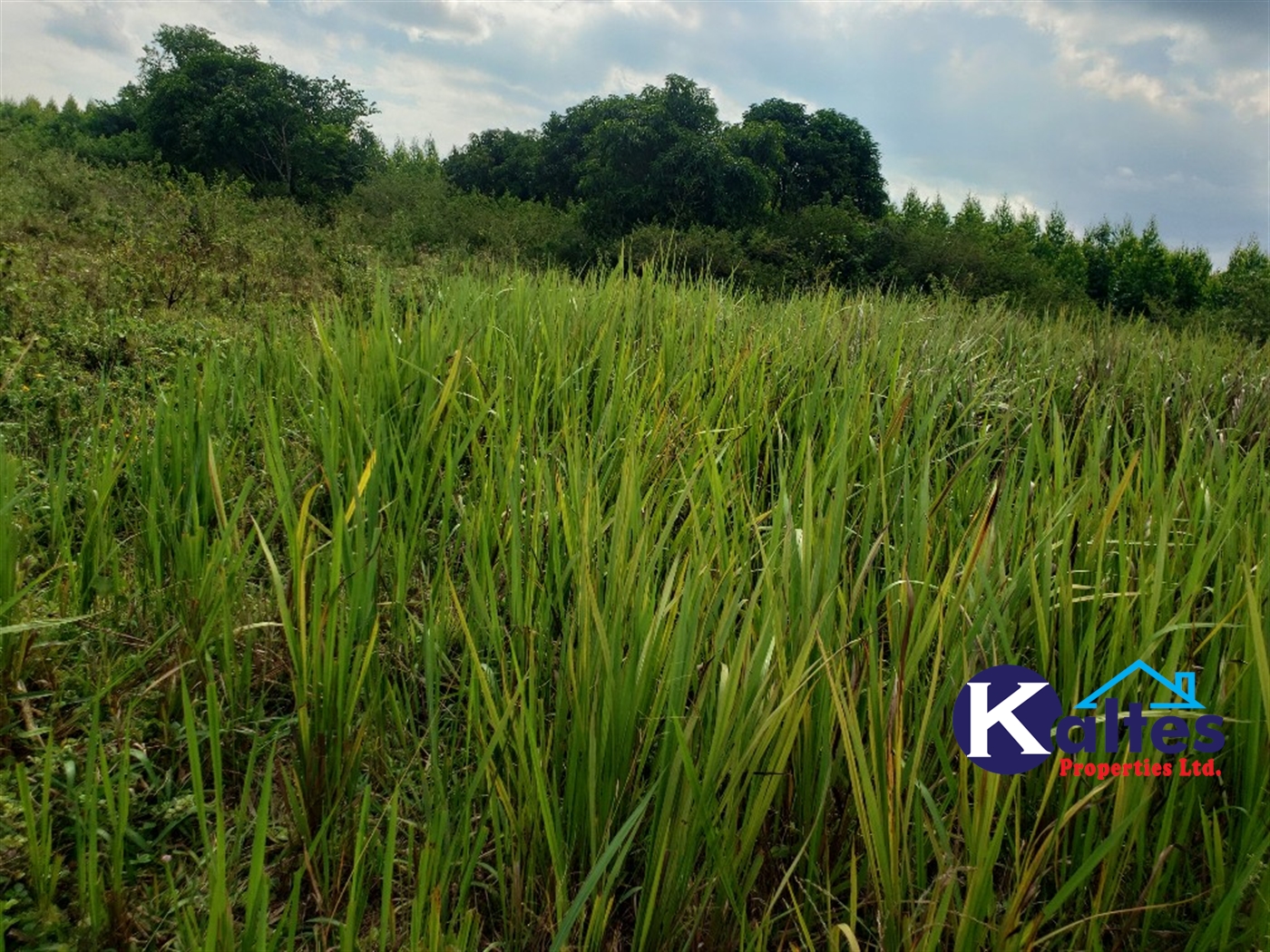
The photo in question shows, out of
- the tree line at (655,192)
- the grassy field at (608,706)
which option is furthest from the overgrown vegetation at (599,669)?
the tree line at (655,192)

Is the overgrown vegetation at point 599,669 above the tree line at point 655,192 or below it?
below

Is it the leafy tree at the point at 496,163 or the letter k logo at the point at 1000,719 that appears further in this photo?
the leafy tree at the point at 496,163

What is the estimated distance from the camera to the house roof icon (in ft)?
3.89

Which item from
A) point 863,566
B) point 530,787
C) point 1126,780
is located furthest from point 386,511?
point 1126,780

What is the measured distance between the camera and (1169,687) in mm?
1187

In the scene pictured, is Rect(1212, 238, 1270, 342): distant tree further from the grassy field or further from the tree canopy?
the grassy field

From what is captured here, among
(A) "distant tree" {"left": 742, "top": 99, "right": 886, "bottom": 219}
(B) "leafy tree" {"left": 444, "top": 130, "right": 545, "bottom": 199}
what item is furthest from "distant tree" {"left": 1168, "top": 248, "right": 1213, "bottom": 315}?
(B) "leafy tree" {"left": 444, "top": 130, "right": 545, "bottom": 199}

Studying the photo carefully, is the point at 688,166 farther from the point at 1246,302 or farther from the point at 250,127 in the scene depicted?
the point at 250,127

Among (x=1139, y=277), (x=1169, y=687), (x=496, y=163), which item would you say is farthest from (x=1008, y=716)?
(x=496, y=163)

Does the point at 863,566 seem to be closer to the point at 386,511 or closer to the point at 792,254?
the point at 386,511

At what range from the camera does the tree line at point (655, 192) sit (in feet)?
41.5

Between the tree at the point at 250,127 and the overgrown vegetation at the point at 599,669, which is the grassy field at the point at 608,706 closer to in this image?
the overgrown vegetation at the point at 599,669

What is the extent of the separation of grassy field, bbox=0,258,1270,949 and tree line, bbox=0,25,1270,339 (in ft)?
22.6

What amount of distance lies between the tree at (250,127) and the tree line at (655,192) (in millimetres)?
45
